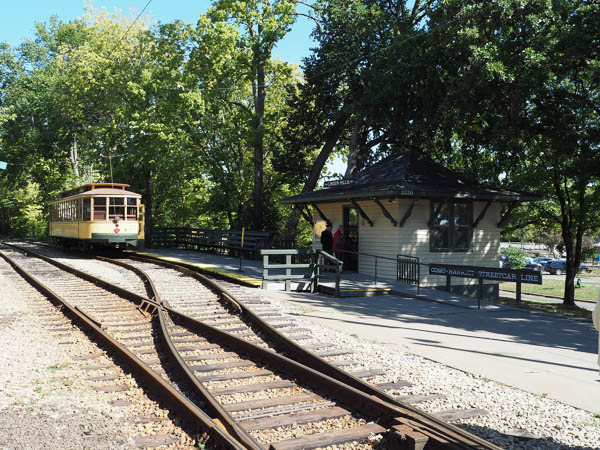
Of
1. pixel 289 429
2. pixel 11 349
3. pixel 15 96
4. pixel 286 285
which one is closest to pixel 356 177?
pixel 286 285

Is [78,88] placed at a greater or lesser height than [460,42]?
greater

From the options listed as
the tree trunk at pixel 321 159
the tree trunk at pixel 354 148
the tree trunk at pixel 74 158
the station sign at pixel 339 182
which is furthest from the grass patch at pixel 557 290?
the tree trunk at pixel 74 158

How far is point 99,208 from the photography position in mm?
23969

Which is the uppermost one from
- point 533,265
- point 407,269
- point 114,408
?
point 407,269

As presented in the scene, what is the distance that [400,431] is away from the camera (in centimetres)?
453

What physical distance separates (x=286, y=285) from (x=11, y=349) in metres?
7.79

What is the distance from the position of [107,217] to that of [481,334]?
1870 cm

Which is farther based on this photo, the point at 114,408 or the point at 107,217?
the point at 107,217

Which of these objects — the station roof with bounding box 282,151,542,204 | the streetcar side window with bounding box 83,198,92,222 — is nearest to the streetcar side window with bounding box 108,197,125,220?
the streetcar side window with bounding box 83,198,92,222

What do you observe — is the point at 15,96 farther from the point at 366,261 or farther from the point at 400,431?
the point at 400,431

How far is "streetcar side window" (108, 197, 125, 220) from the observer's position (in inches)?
947

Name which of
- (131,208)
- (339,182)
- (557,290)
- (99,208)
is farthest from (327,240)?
(557,290)

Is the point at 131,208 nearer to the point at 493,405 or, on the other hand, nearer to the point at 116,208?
the point at 116,208

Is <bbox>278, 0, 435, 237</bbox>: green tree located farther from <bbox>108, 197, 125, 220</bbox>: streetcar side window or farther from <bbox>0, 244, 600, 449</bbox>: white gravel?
<bbox>0, 244, 600, 449</bbox>: white gravel
